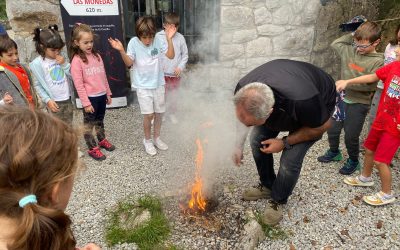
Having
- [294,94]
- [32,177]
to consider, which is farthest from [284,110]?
[32,177]

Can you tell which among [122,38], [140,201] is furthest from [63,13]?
[140,201]

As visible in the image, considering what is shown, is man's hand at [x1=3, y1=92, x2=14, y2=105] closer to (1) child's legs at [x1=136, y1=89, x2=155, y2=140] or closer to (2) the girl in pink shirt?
(2) the girl in pink shirt

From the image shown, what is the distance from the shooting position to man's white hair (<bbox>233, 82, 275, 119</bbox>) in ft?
8.14

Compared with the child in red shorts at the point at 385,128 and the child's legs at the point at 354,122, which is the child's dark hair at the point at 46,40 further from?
the child's legs at the point at 354,122

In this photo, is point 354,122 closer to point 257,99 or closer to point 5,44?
point 257,99

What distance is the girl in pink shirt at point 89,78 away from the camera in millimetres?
3834

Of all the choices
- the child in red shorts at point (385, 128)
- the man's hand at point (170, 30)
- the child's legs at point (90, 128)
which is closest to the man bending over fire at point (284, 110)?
the child in red shorts at point (385, 128)

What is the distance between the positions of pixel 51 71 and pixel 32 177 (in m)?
3.05

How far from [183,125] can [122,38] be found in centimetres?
177

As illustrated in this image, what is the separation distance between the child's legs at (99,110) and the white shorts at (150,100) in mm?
471

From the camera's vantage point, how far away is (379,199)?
3.50 meters

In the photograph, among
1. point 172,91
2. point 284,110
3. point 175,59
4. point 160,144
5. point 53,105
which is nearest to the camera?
point 284,110

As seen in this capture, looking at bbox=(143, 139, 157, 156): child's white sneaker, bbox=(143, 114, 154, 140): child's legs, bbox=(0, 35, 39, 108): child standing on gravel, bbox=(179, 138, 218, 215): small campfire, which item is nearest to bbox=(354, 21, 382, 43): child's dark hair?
bbox=(179, 138, 218, 215): small campfire

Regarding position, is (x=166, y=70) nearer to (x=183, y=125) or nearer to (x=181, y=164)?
(x=183, y=125)
